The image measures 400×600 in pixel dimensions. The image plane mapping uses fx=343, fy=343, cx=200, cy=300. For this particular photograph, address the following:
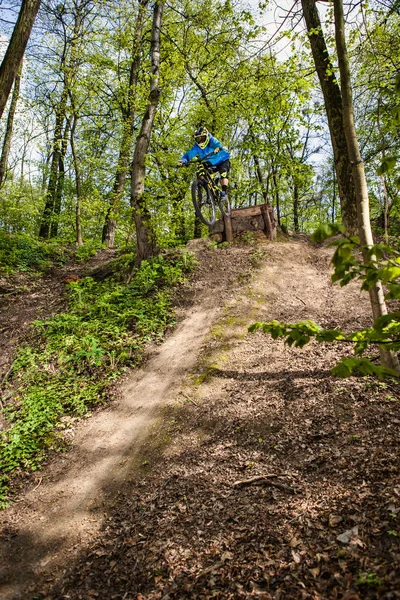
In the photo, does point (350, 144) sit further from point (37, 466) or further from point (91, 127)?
point (91, 127)

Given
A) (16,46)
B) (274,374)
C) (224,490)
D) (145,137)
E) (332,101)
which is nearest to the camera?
(224,490)

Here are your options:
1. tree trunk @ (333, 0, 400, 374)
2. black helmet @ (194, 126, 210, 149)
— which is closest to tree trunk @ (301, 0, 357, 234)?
black helmet @ (194, 126, 210, 149)

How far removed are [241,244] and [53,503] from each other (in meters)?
9.02

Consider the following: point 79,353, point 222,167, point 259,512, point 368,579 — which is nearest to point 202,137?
point 222,167

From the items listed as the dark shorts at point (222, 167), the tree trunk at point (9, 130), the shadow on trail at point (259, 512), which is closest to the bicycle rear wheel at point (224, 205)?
the dark shorts at point (222, 167)

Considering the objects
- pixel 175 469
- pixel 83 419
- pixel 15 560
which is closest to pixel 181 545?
pixel 175 469

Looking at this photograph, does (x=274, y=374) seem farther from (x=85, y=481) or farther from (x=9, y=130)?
(x=9, y=130)

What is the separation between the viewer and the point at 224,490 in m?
3.41

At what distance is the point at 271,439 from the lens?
12.8 ft

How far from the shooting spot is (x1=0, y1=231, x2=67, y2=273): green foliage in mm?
11156

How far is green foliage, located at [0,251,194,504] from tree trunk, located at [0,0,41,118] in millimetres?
4059

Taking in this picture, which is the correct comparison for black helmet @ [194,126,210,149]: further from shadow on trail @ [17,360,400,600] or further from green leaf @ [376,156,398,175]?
green leaf @ [376,156,398,175]

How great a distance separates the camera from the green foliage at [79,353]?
15.6ft

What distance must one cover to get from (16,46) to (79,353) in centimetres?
558
